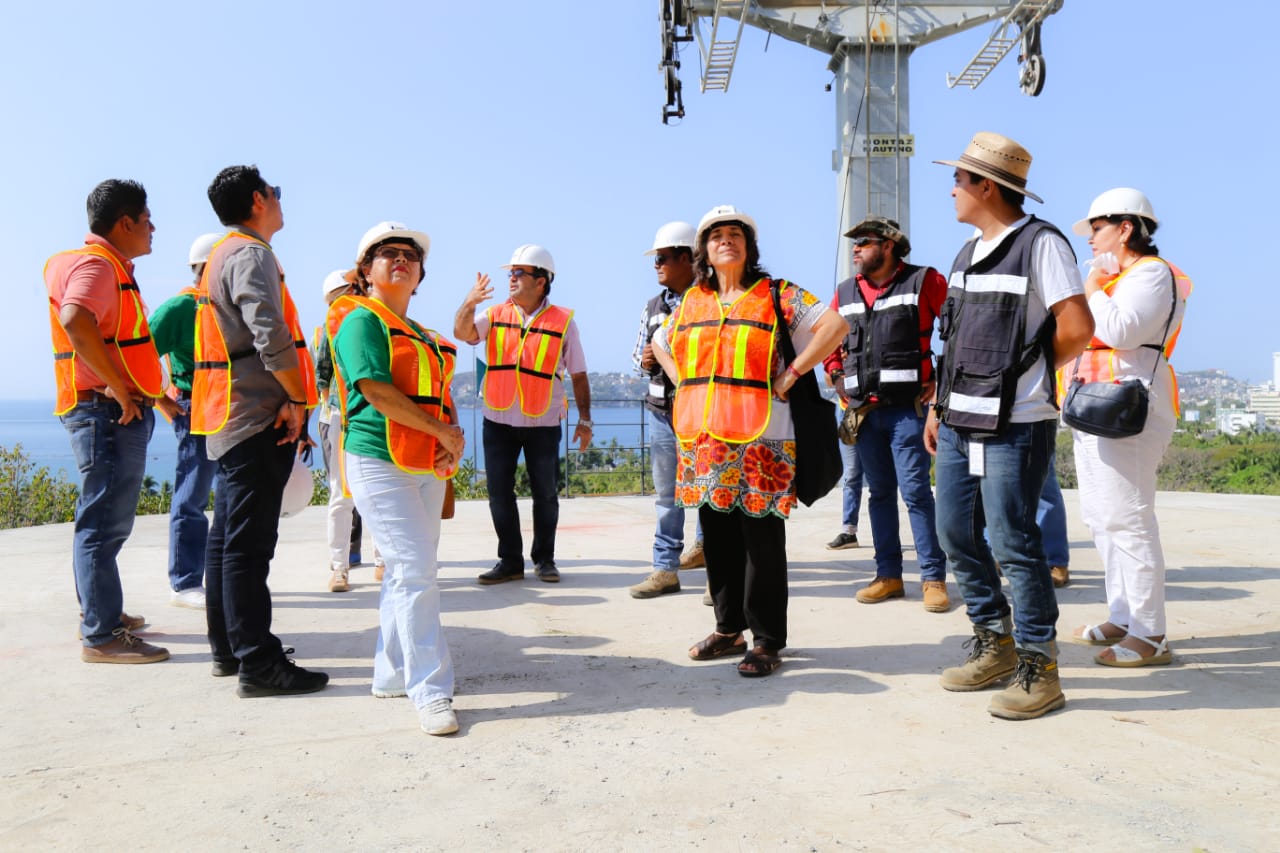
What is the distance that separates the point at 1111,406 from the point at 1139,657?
101cm

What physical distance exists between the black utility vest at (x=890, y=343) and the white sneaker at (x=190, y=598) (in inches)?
144

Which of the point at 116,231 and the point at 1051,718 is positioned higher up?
the point at 116,231

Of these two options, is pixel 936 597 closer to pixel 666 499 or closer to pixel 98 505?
pixel 666 499

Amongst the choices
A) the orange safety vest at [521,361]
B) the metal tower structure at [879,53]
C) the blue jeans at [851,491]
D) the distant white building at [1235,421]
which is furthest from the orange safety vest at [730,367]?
the distant white building at [1235,421]

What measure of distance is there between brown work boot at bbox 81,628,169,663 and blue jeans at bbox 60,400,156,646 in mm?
28

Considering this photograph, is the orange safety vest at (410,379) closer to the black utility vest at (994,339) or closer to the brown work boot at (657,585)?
the black utility vest at (994,339)

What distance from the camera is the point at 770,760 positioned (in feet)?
9.66

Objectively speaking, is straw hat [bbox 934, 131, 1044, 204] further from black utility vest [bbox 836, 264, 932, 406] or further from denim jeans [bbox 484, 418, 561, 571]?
denim jeans [bbox 484, 418, 561, 571]

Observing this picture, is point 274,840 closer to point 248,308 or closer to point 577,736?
point 577,736

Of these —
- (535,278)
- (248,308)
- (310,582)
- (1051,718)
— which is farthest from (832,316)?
(310,582)

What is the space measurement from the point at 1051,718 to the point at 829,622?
4.95 feet

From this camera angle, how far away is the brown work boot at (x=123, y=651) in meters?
4.10

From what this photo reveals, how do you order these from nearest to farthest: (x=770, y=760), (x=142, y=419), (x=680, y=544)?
(x=770, y=760) < (x=142, y=419) < (x=680, y=544)

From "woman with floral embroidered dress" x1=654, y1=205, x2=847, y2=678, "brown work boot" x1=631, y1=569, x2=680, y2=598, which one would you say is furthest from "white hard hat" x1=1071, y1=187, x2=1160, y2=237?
"brown work boot" x1=631, y1=569, x2=680, y2=598
